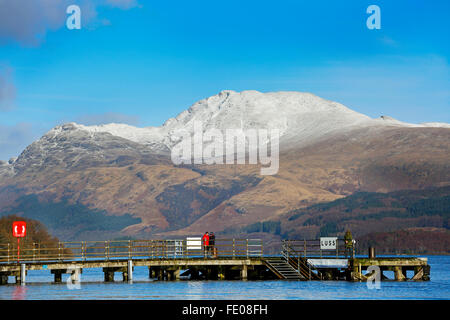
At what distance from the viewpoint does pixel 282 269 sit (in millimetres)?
84562

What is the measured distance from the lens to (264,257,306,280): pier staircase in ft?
272

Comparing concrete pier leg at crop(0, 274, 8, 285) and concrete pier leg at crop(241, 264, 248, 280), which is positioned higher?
concrete pier leg at crop(241, 264, 248, 280)

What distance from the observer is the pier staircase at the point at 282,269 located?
82.8 m

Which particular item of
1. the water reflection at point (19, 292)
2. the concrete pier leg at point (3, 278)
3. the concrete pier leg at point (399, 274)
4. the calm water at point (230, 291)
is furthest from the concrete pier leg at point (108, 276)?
the concrete pier leg at point (399, 274)

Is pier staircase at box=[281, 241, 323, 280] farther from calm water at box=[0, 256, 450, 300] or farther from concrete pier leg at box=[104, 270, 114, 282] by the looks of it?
concrete pier leg at box=[104, 270, 114, 282]

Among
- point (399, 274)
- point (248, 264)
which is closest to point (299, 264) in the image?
point (248, 264)

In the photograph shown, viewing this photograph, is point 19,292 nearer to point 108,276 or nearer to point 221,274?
point 108,276

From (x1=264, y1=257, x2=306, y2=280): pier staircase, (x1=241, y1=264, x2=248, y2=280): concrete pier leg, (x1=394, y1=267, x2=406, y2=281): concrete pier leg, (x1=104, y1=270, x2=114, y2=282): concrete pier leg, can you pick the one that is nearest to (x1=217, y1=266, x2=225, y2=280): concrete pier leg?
(x1=241, y1=264, x2=248, y2=280): concrete pier leg

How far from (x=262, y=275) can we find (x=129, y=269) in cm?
1508
